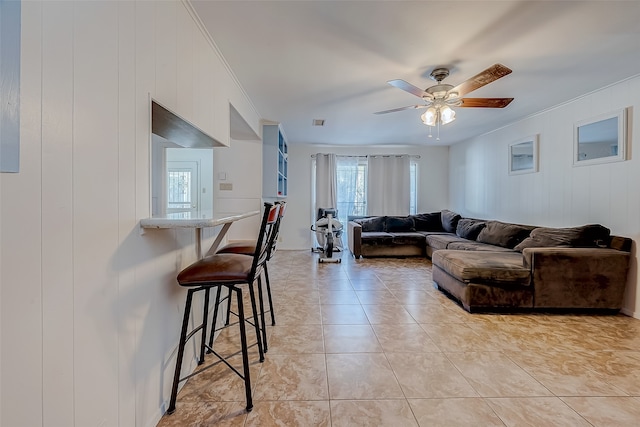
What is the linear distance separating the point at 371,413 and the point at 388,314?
1.37m

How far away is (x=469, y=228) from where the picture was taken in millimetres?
4945

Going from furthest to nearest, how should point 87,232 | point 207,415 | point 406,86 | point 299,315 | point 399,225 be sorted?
point 399,225 < point 299,315 < point 406,86 < point 207,415 < point 87,232

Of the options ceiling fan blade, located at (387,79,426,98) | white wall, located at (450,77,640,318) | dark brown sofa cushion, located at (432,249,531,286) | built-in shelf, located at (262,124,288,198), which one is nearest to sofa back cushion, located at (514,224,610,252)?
white wall, located at (450,77,640,318)

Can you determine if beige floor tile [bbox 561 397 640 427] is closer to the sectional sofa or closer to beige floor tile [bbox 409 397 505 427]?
beige floor tile [bbox 409 397 505 427]

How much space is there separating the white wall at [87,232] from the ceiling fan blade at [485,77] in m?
2.19

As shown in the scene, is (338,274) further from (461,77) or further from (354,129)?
(461,77)

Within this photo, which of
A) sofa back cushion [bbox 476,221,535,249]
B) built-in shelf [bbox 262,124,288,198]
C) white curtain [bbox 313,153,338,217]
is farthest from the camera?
white curtain [bbox 313,153,338,217]

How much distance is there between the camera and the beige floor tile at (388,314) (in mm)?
2641

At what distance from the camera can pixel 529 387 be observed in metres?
1.70

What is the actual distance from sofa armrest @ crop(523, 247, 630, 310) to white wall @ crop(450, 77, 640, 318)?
0.59 feet

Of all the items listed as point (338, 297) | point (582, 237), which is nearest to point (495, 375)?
point (338, 297)

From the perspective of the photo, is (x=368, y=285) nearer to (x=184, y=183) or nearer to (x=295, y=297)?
(x=295, y=297)

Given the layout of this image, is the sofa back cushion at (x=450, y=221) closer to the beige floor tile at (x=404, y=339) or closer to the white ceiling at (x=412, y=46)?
the white ceiling at (x=412, y=46)

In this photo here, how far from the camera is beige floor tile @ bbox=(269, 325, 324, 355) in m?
2.13
